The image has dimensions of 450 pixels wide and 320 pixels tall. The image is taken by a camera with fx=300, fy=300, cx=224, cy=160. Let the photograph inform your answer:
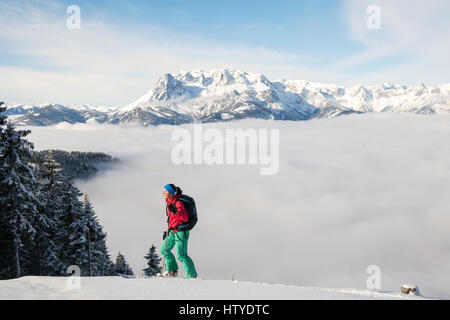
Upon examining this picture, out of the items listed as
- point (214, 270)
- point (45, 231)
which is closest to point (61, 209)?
point (45, 231)

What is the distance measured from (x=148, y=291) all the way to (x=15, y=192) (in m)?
16.6

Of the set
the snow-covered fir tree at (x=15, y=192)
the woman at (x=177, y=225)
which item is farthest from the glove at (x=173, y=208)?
the snow-covered fir tree at (x=15, y=192)

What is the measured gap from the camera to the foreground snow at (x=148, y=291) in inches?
188

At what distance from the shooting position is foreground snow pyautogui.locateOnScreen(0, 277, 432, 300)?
15.7ft

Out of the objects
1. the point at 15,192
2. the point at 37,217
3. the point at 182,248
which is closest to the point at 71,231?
the point at 37,217

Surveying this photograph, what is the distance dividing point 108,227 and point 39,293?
195827 millimetres

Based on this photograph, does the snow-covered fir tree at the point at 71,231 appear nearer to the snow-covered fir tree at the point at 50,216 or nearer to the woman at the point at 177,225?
the snow-covered fir tree at the point at 50,216

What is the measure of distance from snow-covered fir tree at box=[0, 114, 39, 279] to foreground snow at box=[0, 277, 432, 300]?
14.3 metres

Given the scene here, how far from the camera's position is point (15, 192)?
57.5 feet

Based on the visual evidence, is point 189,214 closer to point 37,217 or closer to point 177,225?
point 177,225

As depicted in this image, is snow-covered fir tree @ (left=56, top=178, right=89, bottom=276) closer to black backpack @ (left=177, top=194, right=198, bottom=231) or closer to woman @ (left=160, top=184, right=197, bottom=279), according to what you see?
woman @ (left=160, top=184, right=197, bottom=279)

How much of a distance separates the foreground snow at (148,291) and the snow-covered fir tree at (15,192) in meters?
14.3

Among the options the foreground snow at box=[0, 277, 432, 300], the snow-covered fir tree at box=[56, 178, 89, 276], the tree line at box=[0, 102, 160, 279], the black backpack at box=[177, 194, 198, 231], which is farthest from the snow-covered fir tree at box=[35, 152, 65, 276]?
the foreground snow at box=[0, 277, 432, 300]
